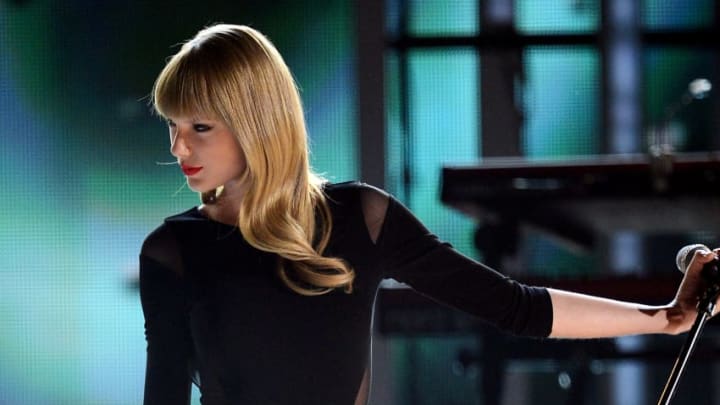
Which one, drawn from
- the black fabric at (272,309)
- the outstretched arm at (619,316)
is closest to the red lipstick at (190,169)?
the black fabric at (272,309)

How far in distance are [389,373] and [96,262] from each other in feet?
4.52

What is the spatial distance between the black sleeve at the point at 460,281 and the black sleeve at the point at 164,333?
0.97ft

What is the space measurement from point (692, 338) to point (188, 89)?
716 millimetres

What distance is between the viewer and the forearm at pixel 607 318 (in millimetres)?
1553

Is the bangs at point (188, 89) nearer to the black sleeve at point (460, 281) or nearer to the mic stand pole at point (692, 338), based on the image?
the black sleeve at point (460, 281)

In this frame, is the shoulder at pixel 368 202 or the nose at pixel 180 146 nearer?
the nose at pixel 180 146

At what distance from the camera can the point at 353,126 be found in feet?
16.4

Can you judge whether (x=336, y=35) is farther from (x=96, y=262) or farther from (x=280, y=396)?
(x=280, y=396)

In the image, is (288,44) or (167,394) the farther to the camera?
(288,44)

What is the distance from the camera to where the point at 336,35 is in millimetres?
5004

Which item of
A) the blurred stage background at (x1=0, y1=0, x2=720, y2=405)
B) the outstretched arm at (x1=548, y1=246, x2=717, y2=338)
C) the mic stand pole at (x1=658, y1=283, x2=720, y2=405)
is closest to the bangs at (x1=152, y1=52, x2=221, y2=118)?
the outstretched arm at (x1=548, y1=246, x2=717, y2=338)

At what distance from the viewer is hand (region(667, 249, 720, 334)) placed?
1.52m

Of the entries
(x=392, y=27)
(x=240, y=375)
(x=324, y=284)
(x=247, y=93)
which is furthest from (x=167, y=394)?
(x=392, y=27)

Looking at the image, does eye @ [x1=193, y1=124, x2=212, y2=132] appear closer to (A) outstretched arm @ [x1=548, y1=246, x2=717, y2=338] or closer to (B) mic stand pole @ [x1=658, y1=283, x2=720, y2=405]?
(A) outstretched arm @ [x1=548, y1=246, x2=717, y2=338]
